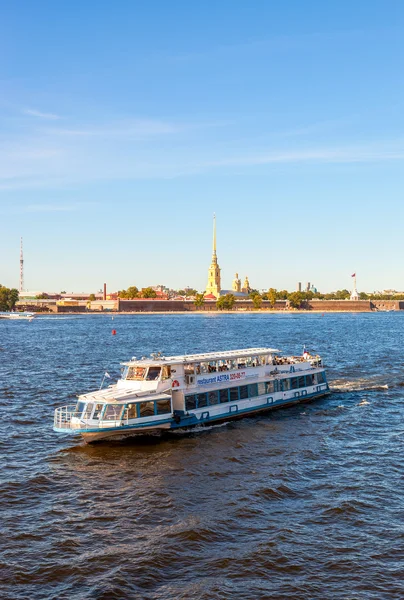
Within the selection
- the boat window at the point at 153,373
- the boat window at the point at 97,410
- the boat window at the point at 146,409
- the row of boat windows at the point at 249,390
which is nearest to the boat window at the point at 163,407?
the boat window at the point at 146,409

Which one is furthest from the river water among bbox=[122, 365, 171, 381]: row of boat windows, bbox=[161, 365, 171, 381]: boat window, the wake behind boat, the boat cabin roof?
the boat cabin roof

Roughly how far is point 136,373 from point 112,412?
4128mm

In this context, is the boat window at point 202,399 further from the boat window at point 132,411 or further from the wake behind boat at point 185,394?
the boat window at point 132,411

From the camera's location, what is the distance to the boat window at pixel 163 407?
35.6 m

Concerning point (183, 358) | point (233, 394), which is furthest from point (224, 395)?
point (183, 358)

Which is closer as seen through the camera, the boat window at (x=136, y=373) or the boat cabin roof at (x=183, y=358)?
the boat window at (x=136, y=373)

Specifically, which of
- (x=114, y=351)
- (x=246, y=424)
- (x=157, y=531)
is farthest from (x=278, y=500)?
(x=114, y=351)

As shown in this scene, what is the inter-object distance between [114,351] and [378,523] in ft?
232

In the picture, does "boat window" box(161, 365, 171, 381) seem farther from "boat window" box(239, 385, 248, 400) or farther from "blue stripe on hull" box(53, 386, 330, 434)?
"boat window" box(239, 385, 248, 400)

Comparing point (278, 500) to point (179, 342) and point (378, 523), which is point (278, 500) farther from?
point (179, 342)

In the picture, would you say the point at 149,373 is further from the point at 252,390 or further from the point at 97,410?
the point at 252,390

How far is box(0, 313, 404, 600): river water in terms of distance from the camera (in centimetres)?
1922

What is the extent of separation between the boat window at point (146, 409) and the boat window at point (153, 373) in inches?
83.3

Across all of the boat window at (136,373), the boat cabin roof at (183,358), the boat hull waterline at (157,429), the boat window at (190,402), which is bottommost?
the boat hull waterline at (157,429)
